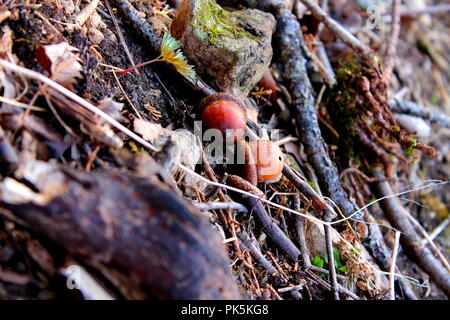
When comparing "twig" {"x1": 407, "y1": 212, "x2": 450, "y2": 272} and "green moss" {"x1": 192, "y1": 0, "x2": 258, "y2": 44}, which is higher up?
"green moss" {"x1": 192, "y1": 0, "x2": 258, "y2": 44}

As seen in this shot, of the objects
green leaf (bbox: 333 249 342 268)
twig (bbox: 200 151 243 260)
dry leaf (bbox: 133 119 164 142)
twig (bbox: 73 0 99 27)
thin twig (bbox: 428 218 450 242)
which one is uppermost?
twig (bbox: 73 0 99 27)

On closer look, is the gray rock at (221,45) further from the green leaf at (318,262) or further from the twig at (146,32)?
the green leaf at (318,262)

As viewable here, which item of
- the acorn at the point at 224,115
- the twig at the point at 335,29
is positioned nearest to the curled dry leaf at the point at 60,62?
the acorn at the point at 224,115

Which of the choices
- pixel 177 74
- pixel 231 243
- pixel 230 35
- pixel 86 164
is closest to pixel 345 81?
pixel 230 35

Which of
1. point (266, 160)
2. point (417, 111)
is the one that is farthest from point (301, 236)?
point (417, 111)

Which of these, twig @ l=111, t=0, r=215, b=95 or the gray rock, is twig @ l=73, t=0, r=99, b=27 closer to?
twig @ l=111, t=0, r=215, b=95

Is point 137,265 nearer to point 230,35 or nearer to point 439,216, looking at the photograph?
point 230,35

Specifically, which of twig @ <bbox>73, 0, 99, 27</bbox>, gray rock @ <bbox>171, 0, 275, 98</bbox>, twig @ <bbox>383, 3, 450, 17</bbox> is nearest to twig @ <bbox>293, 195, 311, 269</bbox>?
gray rock @ <bbox>171, 0, 275, 98</bbox>
